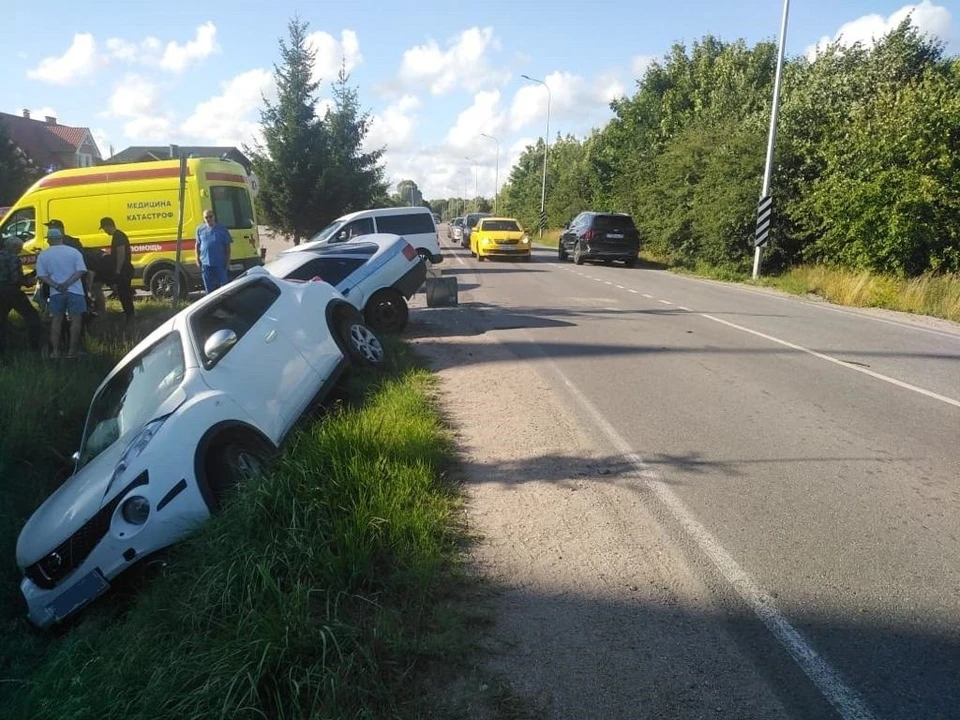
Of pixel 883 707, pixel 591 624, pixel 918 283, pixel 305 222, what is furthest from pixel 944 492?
pixel 305 222

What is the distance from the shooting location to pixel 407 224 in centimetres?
2108

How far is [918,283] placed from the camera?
17.0 metres

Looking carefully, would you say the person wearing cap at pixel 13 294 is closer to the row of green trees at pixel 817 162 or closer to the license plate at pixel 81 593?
the license plate at pixel 81 593

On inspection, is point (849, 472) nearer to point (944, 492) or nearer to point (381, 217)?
point (944, 492)

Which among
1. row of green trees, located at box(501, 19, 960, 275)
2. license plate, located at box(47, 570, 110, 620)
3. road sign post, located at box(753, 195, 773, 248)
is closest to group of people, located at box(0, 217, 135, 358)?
license plate, located at box(47, 570, 110, 620)

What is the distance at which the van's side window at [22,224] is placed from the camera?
15812 millimetres

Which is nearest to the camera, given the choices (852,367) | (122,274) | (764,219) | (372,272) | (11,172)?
(852,367)

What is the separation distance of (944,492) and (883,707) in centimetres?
273

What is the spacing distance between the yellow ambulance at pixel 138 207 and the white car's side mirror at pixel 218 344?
37.2 ft

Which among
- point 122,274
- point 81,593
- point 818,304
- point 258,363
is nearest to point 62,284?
point 122,274

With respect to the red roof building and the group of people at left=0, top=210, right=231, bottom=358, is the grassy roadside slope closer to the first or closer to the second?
the group of people at left=0, top=210, right=231, bottom=358

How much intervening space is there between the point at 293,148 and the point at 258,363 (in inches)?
891

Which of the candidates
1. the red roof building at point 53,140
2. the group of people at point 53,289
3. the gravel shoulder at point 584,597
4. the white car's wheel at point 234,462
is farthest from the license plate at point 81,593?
the red roof building at point 53,140

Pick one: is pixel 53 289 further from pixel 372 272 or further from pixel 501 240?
pixel 501 240
